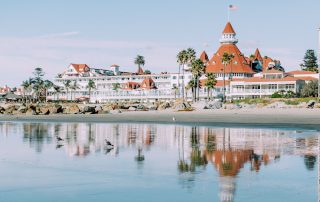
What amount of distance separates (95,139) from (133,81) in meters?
116

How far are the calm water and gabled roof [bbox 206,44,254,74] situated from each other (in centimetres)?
9529

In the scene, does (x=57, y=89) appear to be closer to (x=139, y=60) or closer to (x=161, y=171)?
(x=139, y=60)

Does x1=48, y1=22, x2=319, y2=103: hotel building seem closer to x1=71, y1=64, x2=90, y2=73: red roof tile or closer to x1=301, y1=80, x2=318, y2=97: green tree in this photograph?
x1=71, y1=64, x2=90, y2=73: red roof tile

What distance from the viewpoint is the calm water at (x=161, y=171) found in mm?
13820

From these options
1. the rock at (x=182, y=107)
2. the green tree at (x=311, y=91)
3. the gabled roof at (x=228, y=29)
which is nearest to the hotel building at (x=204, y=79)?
the gabled roof at (x=228, y=29)

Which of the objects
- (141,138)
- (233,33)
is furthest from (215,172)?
(233,33)

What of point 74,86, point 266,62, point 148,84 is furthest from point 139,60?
point 266,62

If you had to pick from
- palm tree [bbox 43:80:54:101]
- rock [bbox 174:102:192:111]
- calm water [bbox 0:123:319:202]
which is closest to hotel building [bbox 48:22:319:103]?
palm tree [bbox 43:80:54:101]

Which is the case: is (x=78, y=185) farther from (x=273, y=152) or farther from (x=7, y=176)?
(x=273, y=152)

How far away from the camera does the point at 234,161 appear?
64.9 ft

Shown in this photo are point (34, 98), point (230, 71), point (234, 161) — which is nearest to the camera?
point (234, 161)

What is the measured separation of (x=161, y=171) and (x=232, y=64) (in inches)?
4257

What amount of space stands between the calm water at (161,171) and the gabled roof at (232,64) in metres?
95.3

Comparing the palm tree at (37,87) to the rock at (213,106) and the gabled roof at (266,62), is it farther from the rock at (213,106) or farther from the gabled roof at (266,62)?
the rock at (213,106)
